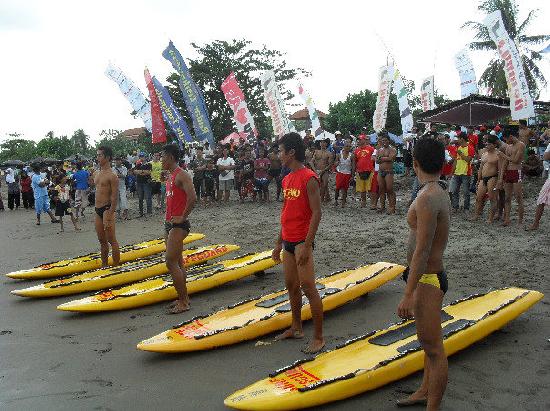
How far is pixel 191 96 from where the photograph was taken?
1677cm

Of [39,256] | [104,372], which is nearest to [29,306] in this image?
[104,372]

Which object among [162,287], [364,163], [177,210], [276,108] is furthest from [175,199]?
[276,108]

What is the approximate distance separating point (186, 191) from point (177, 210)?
0.78 feet

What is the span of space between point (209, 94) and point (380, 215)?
71.9 ft

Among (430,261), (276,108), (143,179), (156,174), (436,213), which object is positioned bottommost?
(430,261)

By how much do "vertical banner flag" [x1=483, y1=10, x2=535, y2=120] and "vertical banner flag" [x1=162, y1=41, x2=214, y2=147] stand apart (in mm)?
8871

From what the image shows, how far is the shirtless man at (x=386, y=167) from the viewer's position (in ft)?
36.8

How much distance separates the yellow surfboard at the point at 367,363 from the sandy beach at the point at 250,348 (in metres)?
0.13

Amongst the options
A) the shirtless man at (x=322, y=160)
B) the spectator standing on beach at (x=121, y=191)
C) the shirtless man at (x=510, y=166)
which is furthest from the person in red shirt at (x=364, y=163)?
the spectator standing on beach at (x=121, y=191)

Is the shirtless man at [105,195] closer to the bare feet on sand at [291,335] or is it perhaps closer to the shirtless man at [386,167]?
the bare feet on sand at [291,335]

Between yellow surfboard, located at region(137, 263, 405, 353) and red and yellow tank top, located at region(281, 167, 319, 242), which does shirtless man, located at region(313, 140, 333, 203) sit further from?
red and yellow tank top, located at region(281, 167, 319, 242)

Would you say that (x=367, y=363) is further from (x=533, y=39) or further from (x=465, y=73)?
(x=533, y=39)

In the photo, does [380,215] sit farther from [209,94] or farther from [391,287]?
[209,94]

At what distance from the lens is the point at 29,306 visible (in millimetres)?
6375
